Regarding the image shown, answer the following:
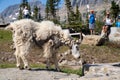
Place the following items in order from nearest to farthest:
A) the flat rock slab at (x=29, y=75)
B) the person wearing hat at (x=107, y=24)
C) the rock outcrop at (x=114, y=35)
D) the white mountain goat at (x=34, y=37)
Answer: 1. the flat rock slab at (x=29, y=75)
2. the white mountain goat at (x=34, y=37)
3. the person wearing hat at (x=107, y=24)
4. the rock outcrop at (x=114, y=35)

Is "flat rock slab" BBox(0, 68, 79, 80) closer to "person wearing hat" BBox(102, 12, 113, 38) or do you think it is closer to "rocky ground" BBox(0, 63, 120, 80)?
"rocky ground" BBox(0, 63, 120, 80)

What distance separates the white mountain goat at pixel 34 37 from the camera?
11602mm

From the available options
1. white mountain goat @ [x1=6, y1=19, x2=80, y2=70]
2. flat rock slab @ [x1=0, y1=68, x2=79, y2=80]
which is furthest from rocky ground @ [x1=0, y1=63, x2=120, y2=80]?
white mountain goat @ [x1=6, y1=19, x2=80, y2=70]

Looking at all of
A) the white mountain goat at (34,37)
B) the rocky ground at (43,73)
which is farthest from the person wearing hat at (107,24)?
the rocky ground at (43,73)

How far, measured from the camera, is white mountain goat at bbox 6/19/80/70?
11602 mm

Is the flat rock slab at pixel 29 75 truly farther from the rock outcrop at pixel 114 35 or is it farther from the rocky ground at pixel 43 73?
the rock outcrop at pixel 114 35

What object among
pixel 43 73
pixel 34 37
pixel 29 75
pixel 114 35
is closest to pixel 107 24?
pixel 114 35

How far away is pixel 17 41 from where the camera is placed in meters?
11.7

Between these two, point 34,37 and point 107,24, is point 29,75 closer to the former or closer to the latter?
point 34,37

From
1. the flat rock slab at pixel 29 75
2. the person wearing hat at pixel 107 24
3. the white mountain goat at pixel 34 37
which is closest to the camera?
the flat rock slab at pixel 29 75

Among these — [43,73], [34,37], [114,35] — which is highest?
[34,37]

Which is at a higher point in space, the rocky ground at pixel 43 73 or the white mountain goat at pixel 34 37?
the white mountain goat at pixel 34 37

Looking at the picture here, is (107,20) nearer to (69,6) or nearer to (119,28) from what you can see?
(119,28)

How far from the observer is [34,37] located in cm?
1170
